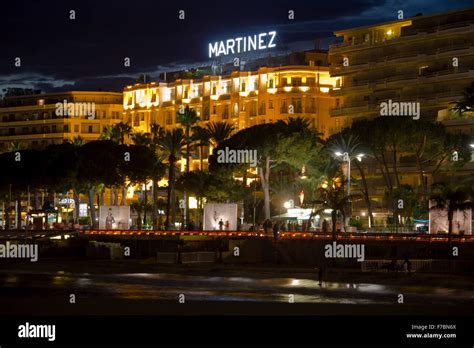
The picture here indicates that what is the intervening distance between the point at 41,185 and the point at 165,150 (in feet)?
50.7

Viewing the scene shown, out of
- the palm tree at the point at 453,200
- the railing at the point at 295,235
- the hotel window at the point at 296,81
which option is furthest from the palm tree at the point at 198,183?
the palm tree at the point at 453,200

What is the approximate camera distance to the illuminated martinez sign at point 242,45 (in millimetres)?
152500

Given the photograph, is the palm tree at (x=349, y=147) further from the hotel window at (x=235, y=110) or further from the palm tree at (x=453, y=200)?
the hotel window at (x=235, y=110)

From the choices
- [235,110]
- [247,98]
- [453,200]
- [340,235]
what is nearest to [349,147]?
[340,235]

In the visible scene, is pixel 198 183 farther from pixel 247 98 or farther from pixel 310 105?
pixel 247 98

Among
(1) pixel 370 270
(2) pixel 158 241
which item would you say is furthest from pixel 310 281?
(2) pixel 158 241

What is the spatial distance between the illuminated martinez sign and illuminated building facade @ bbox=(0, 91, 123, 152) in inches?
1604

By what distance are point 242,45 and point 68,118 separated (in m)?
51.6

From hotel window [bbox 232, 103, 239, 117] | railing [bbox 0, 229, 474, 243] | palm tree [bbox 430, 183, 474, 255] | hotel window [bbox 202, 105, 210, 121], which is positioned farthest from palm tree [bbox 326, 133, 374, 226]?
hotel window [bbox 202, 105, 210, 121]

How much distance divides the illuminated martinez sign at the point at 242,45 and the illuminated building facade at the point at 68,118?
4075 centimetres

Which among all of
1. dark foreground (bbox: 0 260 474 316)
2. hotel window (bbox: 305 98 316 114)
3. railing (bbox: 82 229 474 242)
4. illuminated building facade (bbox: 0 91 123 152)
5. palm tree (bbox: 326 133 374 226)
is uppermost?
illuminated building facade (bbox: 0 91 123 152)

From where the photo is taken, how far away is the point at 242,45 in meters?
156

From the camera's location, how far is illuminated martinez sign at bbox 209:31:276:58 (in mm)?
152500

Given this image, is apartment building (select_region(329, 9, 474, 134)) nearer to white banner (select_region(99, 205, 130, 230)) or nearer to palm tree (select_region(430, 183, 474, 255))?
white banner (select_region(99, 205, 130, 230))
